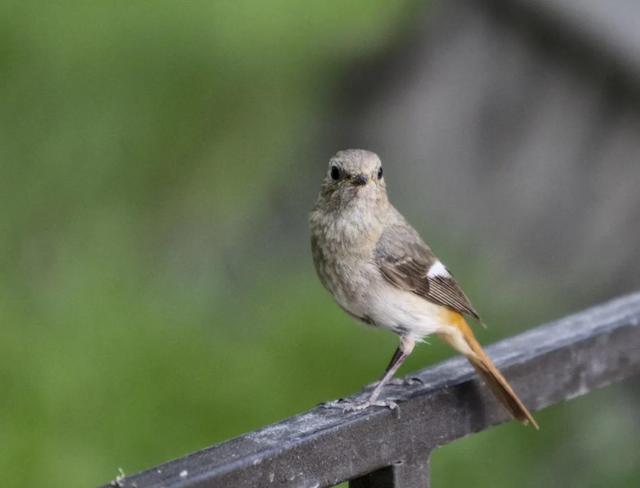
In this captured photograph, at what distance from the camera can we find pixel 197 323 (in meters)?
4.99

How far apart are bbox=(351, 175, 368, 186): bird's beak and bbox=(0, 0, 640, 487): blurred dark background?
145 cm

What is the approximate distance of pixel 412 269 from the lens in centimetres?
347

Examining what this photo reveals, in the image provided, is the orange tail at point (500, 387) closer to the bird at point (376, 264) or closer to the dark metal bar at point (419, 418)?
the dark metal bar at point (419, 418)

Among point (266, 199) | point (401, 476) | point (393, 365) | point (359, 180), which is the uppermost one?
point (359, 180)

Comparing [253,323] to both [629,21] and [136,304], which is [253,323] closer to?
[136,304]

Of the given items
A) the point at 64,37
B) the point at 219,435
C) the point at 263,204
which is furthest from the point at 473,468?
the point at 64,37

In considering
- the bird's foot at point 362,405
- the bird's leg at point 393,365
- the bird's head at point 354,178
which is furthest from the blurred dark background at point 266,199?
the bird's foot at point 362,405

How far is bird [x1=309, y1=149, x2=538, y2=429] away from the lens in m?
3.33

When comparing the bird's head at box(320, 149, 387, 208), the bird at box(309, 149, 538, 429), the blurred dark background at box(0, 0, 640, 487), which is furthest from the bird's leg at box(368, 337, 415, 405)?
the blurred dark background at box(0, 0, 640, 487)

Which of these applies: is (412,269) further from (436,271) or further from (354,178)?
(354,178)

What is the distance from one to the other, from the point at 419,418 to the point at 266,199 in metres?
3.64

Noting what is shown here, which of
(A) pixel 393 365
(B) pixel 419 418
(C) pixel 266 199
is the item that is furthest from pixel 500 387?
(C) pixel 266 199

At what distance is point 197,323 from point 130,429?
63cm

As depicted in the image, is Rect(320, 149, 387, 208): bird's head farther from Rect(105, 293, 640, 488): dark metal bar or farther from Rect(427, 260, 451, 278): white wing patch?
Rect(105, 293, 640, 488): dark metal bar
